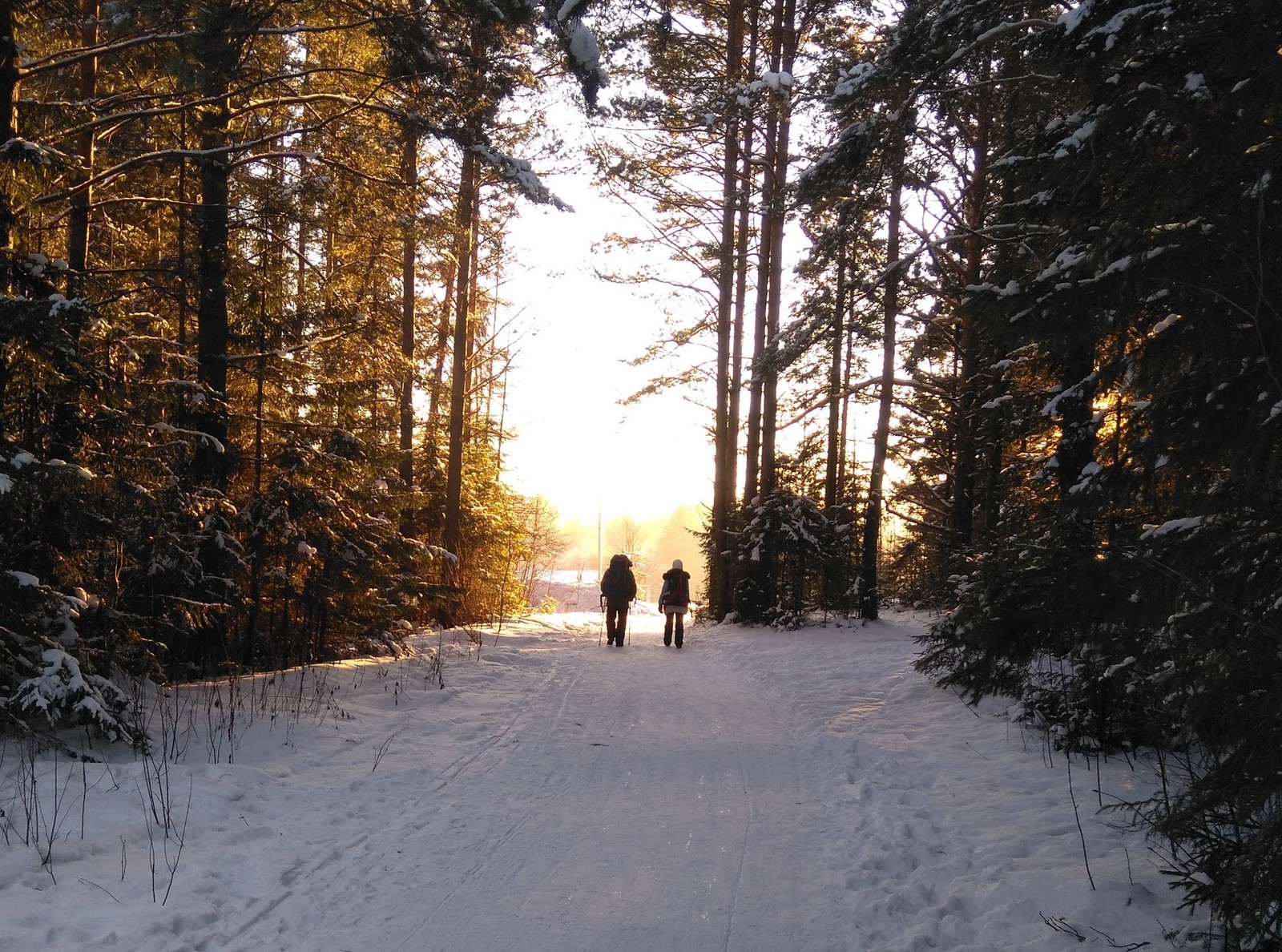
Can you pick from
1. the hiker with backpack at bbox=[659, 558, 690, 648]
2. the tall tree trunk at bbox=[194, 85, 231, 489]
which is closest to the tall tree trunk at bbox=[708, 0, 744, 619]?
the hiker with backpack at bbox=[659, 558, 690, 648]

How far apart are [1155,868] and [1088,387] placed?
122 inches

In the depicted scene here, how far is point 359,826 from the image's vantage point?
5.23 metres

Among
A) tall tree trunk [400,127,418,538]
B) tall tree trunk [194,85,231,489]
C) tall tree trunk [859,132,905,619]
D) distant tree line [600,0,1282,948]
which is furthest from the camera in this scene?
tall tree trunk [859,132,905,619]

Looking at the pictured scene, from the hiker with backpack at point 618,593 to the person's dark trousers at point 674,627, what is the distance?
959mm

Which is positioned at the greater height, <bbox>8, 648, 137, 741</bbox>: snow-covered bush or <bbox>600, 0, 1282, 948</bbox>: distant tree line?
<bbox>600, 0, 1282, 948</bbox>: distant tree line

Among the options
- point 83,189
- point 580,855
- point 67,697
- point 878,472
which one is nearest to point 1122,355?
point 580,855

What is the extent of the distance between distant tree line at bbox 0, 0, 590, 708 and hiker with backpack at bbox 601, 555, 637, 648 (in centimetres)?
363

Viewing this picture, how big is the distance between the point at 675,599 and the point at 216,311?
10241mm

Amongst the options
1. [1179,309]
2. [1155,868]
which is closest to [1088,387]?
[1179,309]

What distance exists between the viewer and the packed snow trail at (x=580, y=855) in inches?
154

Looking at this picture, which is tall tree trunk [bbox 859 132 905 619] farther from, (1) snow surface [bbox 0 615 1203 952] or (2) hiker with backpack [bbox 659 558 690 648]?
(1) snow surface [bbox 0 615 1203 952]

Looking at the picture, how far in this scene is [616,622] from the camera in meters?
16.4

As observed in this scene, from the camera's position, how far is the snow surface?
3.94m

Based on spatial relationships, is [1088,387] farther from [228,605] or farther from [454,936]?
[228,605]
